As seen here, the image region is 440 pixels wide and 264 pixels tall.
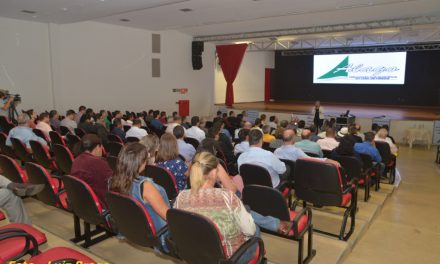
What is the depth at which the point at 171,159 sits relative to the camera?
3496 mm

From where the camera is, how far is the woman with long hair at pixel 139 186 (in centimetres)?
231

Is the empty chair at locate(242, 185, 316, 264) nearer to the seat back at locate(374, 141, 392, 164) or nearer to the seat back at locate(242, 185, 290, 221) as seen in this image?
the seat back at locate(242, 185, 290, 221)

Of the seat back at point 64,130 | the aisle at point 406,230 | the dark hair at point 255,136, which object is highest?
the dark hair at point 255,136

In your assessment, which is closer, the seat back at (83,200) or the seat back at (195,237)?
the seat back at (195,237)

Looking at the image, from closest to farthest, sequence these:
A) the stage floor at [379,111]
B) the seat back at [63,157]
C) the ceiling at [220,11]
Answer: the seat back at [63,157]
the ceiling at [220,11]
the stage floor at [379,111]

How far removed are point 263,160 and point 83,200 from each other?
1899 mm

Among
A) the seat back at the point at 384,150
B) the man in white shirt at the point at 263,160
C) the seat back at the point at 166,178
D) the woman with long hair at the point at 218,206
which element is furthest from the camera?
the seat back at the point at 384,150

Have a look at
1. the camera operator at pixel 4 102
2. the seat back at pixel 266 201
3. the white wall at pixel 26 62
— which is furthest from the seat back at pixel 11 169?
the white wall at pixel 26 62

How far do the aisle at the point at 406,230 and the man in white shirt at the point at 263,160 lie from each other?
1.10 metres

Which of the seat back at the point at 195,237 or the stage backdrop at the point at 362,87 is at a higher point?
the stage backdrop at the point at 362,87

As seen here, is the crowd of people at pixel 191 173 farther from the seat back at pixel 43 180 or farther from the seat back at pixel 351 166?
the seat back at pixel 43 180

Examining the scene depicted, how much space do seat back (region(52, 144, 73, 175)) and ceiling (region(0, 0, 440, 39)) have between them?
4.26 meters

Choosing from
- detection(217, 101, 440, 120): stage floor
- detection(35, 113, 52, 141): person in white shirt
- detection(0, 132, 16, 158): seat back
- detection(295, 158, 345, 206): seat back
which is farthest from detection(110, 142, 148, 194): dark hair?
detection(217, 101, 440, 120): stage floor

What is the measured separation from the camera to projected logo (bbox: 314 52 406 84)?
1686 centimetres
